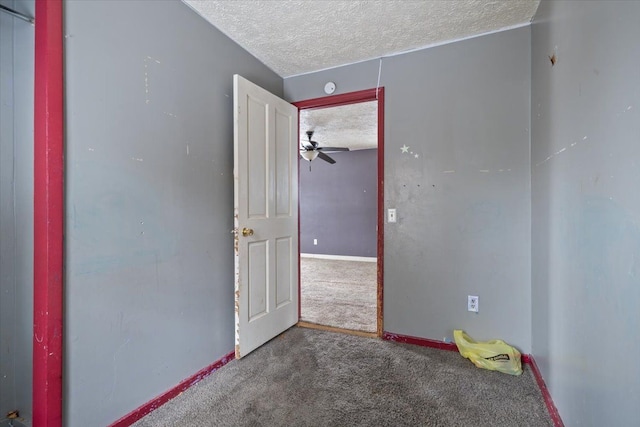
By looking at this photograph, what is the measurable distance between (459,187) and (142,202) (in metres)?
2.11

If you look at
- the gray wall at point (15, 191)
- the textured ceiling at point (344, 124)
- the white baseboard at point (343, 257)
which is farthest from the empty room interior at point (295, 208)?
the white baseboard at point (343, 257)

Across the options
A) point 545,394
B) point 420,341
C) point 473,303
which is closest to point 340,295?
point 420,341

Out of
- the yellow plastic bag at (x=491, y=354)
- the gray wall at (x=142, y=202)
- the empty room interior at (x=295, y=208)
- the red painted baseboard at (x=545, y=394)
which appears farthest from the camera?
the yellow plastic bag at (x=491, y=354)

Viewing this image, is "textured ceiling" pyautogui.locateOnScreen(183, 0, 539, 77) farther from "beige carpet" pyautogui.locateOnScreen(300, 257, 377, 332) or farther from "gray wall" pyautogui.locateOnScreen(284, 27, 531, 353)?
"beige carpet" pyautogui.locateOnScreen(300, 257, 377, 332)

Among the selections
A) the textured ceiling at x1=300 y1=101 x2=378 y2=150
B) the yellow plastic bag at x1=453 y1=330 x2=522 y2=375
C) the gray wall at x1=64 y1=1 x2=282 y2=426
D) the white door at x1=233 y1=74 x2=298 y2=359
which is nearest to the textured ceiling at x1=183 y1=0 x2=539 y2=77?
the gray wall at x1=64 y1=1 x2=282 y2=426

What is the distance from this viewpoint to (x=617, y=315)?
873mm

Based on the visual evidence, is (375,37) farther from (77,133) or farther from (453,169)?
(77,133)

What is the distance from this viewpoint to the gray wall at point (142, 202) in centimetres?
131

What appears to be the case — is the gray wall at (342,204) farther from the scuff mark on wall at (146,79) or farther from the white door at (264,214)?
the scuff mark on wall at (146,79)

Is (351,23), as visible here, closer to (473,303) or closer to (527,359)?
(473,303)

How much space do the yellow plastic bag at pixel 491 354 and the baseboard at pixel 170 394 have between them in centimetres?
168

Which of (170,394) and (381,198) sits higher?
(381,198)

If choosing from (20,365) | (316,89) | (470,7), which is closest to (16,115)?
(20,365)

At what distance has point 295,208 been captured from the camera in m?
2.77
